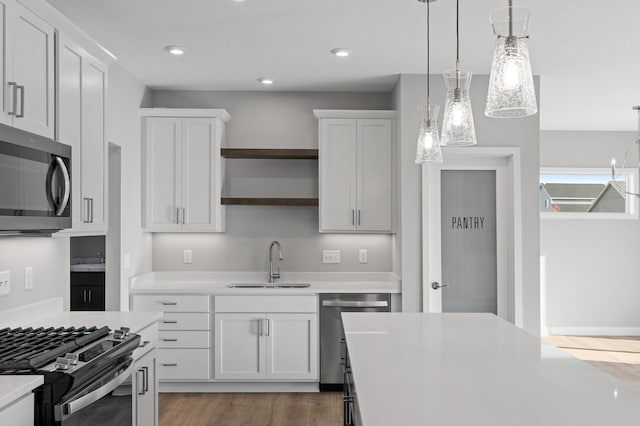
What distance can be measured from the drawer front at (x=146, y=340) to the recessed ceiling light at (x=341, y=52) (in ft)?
6.98

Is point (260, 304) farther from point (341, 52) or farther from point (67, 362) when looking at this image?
point (67, 362)

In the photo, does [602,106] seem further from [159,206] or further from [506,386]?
[506,386]

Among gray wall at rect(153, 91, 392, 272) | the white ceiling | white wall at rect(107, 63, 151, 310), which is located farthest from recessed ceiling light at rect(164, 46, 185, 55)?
gray wall at rect(153, 91, 392, 272)

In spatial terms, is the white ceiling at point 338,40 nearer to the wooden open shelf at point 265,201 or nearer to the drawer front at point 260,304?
the wooden open shelf at point 265,201

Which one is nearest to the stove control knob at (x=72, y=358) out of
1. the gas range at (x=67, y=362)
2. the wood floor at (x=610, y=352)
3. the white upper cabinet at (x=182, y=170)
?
the gas range at (x=67, y=362)

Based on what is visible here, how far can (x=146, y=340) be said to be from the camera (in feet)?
9.46

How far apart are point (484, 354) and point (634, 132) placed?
6.02 m

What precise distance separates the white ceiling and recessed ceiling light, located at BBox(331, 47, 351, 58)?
0.05 meters

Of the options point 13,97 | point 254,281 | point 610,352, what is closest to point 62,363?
point 13,97

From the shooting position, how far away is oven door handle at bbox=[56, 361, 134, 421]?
1898 mm

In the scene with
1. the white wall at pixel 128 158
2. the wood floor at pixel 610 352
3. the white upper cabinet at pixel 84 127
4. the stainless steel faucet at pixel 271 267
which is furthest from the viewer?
the wood floor at pixel 610 352

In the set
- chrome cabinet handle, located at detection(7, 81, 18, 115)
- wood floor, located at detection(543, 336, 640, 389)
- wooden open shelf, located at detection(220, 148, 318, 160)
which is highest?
wooden open shelf, located at detection(220, 148, 318, 160)

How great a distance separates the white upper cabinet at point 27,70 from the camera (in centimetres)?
222

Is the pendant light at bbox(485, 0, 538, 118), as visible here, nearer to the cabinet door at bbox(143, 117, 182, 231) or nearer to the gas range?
the gas range
